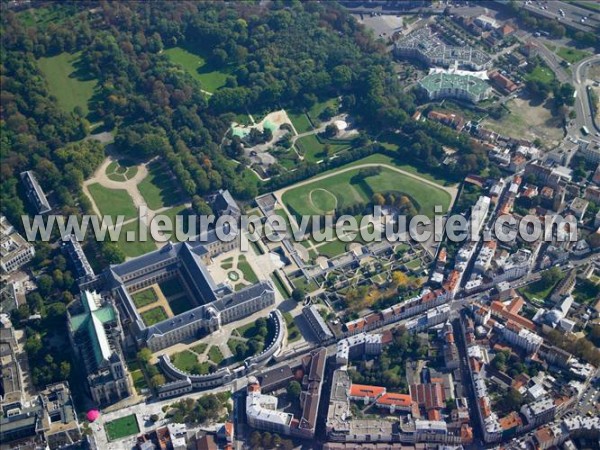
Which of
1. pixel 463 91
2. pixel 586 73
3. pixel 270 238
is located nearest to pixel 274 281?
pixel 270 238

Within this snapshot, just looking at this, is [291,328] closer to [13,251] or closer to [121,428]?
[121,428]

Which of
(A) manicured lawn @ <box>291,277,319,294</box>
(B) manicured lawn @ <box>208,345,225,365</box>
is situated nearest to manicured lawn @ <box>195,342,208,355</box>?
(B) manicured lawn @ <box>208,345,225,365</box>

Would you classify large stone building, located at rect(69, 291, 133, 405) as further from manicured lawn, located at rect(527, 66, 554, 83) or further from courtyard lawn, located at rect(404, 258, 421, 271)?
manicured lawn, located at rect(527, 66, 554, 83)

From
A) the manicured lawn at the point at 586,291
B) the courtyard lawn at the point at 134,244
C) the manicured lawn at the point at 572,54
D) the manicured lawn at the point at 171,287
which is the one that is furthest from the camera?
the manicured lawn at the point at 572,54

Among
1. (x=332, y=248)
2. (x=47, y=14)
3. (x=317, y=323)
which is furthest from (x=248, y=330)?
(x=47, y=14)

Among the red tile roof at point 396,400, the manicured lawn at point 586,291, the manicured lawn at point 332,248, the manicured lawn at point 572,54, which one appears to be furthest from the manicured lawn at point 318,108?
the red tile roof at point 396,400

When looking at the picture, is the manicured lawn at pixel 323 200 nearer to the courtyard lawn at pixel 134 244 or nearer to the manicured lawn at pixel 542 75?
the courtyard lawn at pixel 134 244
